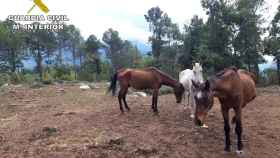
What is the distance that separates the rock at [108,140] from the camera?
17.3 feet

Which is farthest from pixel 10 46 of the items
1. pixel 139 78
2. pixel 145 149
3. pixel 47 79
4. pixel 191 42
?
pixel 145 149

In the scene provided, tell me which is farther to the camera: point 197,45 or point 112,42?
point 112,42

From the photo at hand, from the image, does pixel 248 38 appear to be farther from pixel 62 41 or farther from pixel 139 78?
pixel 62 41

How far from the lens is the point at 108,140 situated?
17.9ft

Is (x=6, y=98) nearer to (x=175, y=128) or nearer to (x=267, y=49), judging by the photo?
(x=175, y=128)

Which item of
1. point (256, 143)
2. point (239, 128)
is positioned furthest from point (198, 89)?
point (256, 143)

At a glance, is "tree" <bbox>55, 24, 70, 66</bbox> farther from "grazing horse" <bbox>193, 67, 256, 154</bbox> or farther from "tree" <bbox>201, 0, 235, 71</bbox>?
"grazing horse" <bbox>193, 67, 256, 154</bbox>

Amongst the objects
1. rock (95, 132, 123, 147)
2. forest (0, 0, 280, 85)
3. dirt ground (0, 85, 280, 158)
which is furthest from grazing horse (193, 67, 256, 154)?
forest (0, 0, 280, 85)

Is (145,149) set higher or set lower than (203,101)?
lower

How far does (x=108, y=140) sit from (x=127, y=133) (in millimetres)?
628

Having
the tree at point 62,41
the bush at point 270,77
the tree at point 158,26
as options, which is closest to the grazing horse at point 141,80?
the bush at point 270,77

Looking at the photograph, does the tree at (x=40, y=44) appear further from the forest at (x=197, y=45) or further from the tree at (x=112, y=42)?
the tree at (x=112, y=42)

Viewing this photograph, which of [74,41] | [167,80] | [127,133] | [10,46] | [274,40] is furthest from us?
[74,41]

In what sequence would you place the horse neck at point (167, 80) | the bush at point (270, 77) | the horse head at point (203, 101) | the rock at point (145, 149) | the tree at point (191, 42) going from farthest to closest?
1. the tree at point (191, 42)
2. the bush at point (270, 77)
3. the horse neck at point (167, 80)
4. the rock at point (145, 149)
5. the horse head at point (203, 101)
